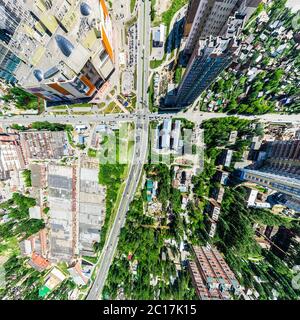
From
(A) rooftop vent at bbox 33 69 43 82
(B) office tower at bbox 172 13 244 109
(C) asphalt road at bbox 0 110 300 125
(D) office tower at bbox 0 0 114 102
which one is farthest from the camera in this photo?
(C) asphalt road at bbox 0 110 300 125

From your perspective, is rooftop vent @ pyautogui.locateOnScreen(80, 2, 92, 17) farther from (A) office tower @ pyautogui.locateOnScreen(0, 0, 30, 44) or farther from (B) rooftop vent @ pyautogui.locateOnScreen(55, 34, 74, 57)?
(A) office tower @ pyautogui.locateOnScreen(0, 0, 30, 44)

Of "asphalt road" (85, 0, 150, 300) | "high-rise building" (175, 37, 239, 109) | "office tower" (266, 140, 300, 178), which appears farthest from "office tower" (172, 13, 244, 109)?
"office tower" (266, 140, 300, 178)

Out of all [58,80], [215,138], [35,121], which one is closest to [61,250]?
[35,121]

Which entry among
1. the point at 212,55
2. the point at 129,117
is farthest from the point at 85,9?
the point at 212,55

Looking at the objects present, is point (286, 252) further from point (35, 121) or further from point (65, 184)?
point (35, 121)

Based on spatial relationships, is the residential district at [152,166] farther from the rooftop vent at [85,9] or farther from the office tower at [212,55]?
the rooftop vent at [85,9]

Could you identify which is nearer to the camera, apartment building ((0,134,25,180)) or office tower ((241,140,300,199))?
office tower ((241,140,300,199))

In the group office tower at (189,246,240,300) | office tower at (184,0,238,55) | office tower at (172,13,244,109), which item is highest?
office tower at (184,0,238,55)

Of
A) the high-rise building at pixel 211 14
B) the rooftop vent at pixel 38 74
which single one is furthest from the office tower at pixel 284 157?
the rooftop vent at pixel 38 74
